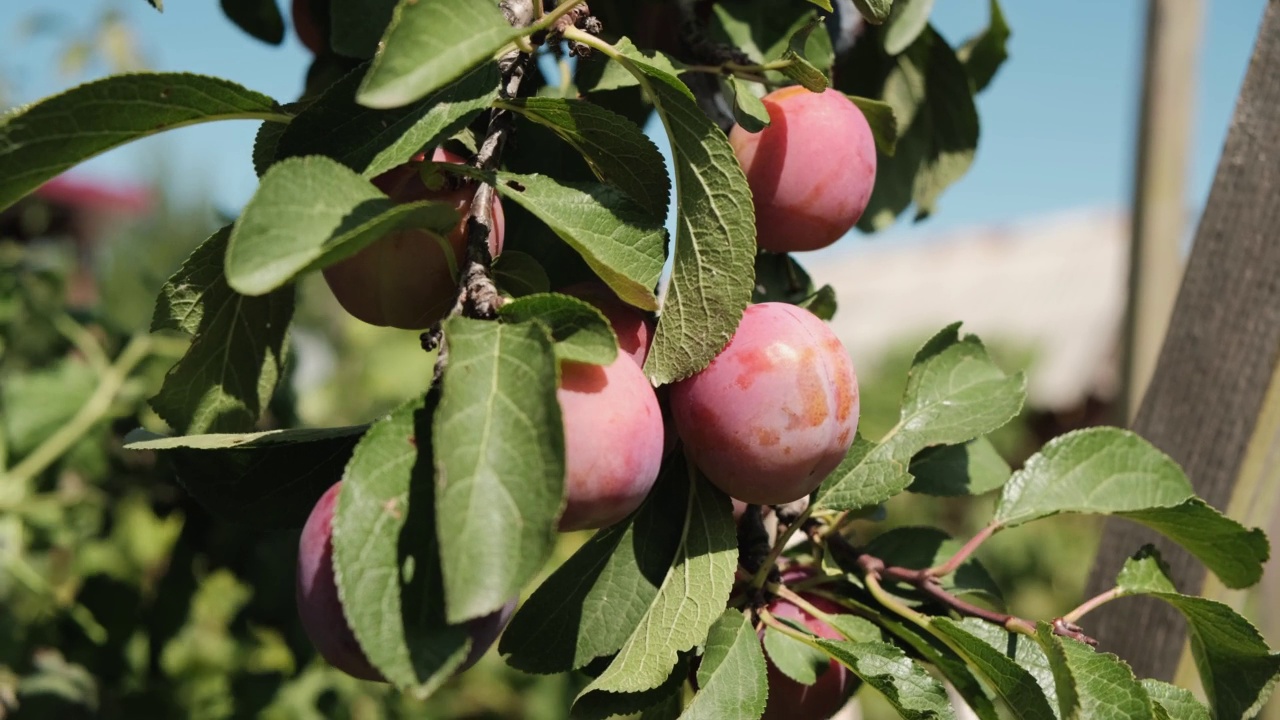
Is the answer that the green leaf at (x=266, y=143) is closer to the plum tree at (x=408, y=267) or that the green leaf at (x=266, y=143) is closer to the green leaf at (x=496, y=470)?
the plum tree at (x=408, y=267)

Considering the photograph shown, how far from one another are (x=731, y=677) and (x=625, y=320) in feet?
0.67

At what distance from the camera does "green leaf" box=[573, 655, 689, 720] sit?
22.5 inches

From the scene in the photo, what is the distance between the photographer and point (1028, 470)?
2.48 feet

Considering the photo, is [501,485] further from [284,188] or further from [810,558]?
[810,558]

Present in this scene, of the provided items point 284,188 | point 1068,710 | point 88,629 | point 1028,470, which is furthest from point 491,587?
point 88,629

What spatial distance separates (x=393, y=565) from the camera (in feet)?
1.44

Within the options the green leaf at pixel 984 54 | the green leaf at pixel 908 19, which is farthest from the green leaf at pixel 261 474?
the green leaf at pixel 984 54

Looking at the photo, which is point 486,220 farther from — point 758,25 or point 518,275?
point 758,25

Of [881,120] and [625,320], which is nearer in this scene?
[625,320]

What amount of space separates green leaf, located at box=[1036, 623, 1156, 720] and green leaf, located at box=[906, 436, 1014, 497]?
181 millimetres

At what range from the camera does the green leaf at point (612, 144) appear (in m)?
0.55

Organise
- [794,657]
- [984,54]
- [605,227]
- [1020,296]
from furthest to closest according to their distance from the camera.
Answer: [1020,296] → [984,54] → [794,657] → [605,227]

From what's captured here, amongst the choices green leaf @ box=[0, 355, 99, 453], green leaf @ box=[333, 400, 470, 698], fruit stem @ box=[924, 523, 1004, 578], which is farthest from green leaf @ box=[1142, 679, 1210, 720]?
green leaf @ box=[0, 355, 99, 453]

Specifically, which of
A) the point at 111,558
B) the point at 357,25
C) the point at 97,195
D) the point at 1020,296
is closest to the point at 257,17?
the point at 357,25
